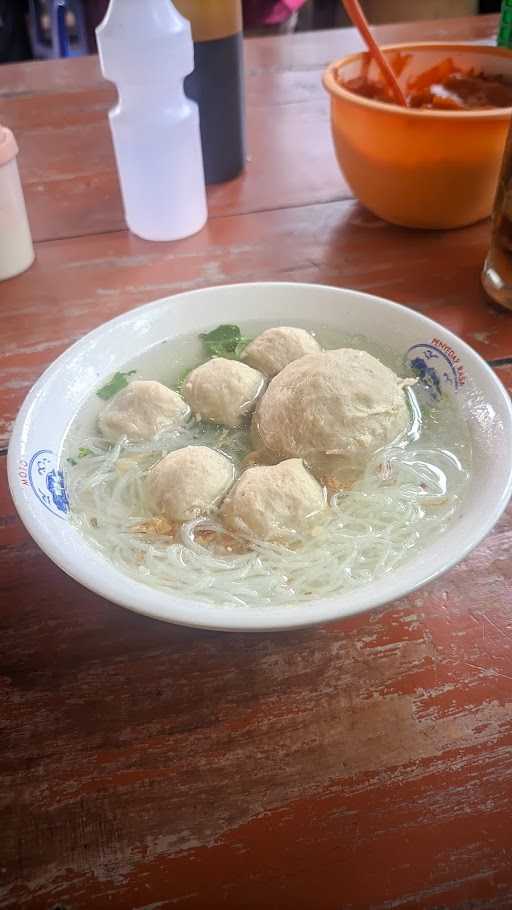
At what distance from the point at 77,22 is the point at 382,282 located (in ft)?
8.27

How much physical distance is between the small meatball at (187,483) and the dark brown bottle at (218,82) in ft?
3.07

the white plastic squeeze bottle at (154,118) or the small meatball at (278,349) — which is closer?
the small meatball at (278,349)

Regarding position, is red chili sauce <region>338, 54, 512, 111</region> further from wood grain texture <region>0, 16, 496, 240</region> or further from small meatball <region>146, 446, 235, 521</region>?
small meatball <region>146, 446, 235, 521</region>

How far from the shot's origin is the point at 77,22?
294 cm

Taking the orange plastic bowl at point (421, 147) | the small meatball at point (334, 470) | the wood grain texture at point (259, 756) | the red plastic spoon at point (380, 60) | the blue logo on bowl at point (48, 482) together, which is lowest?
the wood grain texture at point (259, 756)

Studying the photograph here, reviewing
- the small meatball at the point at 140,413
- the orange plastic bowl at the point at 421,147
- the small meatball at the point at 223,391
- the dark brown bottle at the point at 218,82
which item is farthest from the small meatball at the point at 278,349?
the dark brown bottle at the point at 218,82

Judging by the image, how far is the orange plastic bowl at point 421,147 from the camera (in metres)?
1.17

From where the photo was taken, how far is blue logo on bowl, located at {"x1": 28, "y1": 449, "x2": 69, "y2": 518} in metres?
0.70

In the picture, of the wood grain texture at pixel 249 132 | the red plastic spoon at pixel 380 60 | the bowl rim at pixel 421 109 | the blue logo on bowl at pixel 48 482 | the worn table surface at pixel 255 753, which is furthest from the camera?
the wood grain texture at pixel 249 132

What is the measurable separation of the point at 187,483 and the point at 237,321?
1.13 feet

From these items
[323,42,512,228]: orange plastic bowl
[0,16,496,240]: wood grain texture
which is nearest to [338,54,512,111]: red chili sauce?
[323,42,512,228]: orange plastic bowl

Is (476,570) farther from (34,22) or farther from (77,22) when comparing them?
(34,22)

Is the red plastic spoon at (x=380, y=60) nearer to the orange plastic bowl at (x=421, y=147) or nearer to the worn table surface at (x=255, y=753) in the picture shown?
the orange plastic bowl at (x=421, y=147)

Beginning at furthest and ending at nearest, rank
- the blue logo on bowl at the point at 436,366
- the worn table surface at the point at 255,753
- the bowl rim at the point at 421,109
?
the bowl rim at the point at 421,109, the blue logo on bowl at the point at 436,366, the worn table surface at the point at 255,753
